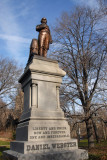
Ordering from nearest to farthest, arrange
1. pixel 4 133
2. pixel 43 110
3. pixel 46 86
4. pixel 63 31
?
pixel 43 110, pixel 46 86, pixel 63 31, pixel 4 133

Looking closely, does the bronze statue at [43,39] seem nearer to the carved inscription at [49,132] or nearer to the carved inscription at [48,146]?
the carved inscription at [49,132]

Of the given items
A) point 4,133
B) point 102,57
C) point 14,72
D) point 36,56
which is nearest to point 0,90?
point 14,72

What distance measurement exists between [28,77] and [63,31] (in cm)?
1133

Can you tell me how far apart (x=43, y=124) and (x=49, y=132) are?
411 mm

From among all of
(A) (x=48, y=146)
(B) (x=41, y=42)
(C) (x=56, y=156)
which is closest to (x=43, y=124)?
(A) (x=48, y=146)

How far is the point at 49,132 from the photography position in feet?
22.1

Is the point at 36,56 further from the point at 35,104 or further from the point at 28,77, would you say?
the point at 35,104

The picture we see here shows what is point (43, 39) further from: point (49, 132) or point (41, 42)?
point (49, 132)

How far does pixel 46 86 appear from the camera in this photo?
25.6 ft

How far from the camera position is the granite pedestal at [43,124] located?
19.5 feet

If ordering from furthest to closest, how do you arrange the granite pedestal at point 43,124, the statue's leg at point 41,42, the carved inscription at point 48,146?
the statue's leg at point 41,42, the granite pedestal at point 43,124, the carved inscription at point 48,146

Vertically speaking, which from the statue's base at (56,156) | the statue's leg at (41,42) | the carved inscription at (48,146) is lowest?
the statue's base at (56,156)

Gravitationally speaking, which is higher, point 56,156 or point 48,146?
point 48,146

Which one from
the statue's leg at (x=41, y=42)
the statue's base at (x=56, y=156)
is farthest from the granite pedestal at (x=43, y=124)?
the statue's leg at (x=41, y=42)
